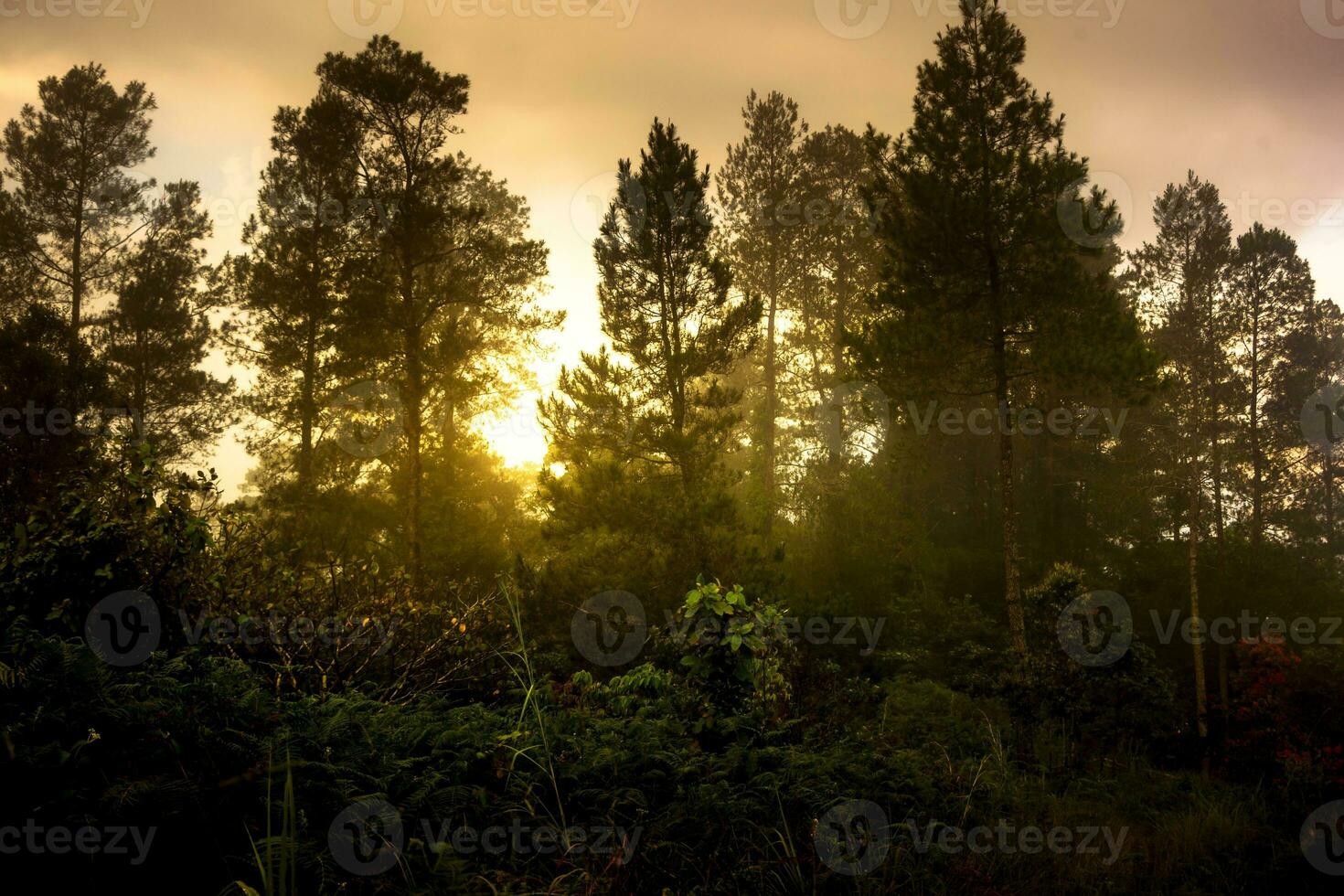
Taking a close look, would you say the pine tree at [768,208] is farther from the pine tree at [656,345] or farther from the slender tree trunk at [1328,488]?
the slender tree trunk at [1328,488]

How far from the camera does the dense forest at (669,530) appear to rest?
3561mm

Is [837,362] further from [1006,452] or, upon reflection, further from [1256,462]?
[1256,462]

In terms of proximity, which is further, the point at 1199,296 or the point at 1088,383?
the point at 1199,296

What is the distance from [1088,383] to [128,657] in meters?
15.2

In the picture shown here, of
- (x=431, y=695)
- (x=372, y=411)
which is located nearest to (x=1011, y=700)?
(x=431, y=695)

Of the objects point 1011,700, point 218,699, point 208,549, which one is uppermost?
point 208,549

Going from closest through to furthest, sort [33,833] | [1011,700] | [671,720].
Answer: [33,833] < [671,720] < [1011,700]

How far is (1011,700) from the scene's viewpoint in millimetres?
11547

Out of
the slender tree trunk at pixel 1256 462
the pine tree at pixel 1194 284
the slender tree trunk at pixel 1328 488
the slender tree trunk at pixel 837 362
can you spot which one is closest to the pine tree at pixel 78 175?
the slender tree trunk at pixel 837 362

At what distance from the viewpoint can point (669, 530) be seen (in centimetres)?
1430

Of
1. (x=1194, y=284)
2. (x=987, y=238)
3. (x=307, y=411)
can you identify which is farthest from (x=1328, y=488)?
(x=307, y=411)

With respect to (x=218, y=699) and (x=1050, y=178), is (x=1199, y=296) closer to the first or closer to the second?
(x=1050, y=178)

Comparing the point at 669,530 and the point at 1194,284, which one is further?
the point at 1194,284

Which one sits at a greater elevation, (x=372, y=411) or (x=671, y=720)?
(x=372, y=411)
